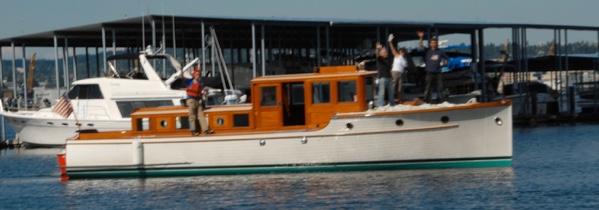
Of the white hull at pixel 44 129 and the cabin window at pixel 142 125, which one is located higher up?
the cabin window at pixel 142 125

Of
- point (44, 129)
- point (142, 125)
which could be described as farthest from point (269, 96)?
point (44, 129)

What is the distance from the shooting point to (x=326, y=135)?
35.3 meters

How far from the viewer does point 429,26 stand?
68.9 m

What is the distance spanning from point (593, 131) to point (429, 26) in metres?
10.1

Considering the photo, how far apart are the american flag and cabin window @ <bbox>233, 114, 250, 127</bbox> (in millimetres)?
23649

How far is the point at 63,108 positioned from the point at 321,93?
26247 mm

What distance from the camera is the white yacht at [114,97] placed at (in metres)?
55.8

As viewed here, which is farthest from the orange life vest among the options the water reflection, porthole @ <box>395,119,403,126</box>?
porthole @ <box>395,119,403,126</box>

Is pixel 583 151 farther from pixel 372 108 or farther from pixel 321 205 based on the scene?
pixel 321 205

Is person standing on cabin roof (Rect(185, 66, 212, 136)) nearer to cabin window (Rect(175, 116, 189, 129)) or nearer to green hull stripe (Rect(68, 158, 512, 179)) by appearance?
cabin window (Rect(175, 116, 189, 129))

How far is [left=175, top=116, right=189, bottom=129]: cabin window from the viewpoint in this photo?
→ 122 feet

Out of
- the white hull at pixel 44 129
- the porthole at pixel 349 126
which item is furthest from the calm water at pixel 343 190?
the white hull at pixel 44 129

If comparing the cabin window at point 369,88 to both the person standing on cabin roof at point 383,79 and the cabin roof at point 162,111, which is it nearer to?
the person standing on cabin roof at point 383,79

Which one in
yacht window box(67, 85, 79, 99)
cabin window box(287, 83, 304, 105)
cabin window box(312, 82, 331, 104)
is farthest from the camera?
yacht window box(67, 85, 79, 99)
